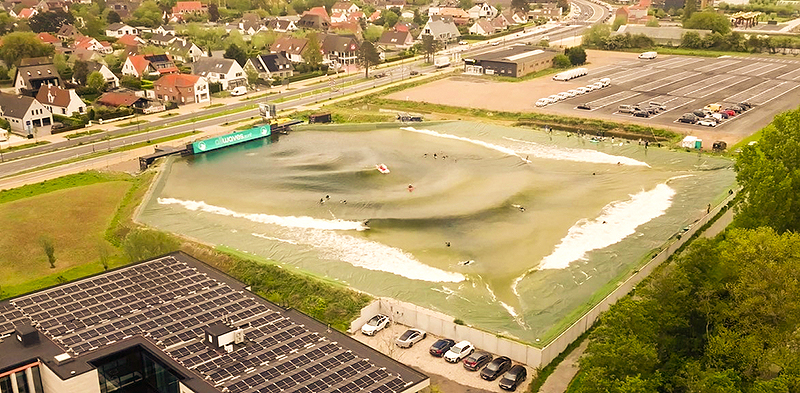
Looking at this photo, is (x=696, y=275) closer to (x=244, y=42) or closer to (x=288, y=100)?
(x=288, y=100)

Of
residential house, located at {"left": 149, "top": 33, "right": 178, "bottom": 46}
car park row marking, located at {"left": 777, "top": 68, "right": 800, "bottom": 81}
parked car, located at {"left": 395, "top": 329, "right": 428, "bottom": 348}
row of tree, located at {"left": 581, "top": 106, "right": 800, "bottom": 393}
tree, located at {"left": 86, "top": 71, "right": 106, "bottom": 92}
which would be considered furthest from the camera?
residential house, located at {"left": 149, "top": 33, "right": 178, "bottom": 46}

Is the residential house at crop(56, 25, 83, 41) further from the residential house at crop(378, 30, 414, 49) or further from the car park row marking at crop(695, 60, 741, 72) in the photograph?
the car park row marking at crop(695, 60, 741, 72)

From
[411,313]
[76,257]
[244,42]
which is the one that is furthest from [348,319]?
[244,42]

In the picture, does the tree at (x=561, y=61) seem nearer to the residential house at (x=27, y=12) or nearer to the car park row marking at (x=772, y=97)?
the car park row marking at (x=772, y=97)

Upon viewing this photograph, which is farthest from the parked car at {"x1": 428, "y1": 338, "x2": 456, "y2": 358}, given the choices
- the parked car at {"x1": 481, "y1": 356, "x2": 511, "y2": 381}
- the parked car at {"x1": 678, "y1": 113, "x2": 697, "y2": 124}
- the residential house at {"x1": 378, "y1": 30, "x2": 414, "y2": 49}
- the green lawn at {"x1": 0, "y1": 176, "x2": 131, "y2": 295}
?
the residential house at {"x1": 378, "y1": 30, "x2": 414, "y2": 49}

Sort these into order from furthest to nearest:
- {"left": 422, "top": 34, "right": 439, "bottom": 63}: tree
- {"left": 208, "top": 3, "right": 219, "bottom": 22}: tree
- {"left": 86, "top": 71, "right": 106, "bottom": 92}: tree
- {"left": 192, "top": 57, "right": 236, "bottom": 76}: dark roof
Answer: {"left": 208, "top": 3, "right": 219, "bottom": 22}: tree, {"left": 422, "top": 34, "right": 439, "bottom": 63}: tree, {"left": 192, "top": 57, "right": 236, "bottom": 76}: dark roof, {"left": 86, "top": 71, "right": 106, "bottom": 92}: tree

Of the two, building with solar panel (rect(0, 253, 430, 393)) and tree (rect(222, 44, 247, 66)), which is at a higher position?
tree (rect(222, 44, 247, 66))
